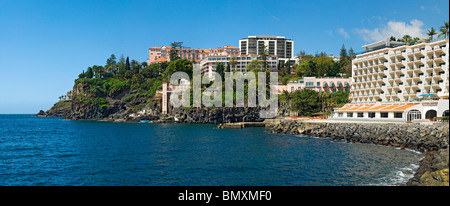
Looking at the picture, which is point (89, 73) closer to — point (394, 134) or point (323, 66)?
point (323, 66)

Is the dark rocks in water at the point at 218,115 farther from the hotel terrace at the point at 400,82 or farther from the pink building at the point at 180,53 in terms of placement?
the pink building at the point at 180,53

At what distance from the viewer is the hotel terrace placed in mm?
60000

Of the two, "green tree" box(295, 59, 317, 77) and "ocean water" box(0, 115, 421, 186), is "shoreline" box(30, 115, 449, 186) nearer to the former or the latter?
"ocean water" box(0, 115, 421, 186)

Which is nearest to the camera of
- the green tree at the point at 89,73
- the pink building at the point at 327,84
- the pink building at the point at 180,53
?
the pink building at the point at 327,84

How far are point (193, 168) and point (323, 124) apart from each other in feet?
140

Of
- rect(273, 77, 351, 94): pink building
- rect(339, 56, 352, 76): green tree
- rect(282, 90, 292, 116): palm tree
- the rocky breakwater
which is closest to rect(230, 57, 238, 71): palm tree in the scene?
rect(273, 77, 351, 94): pink building

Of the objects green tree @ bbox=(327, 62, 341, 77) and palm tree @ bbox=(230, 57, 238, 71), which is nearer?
green tree @ bbox=(327, 62, 341, 77)

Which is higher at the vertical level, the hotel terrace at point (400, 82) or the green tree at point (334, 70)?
the green tree at point (334, 70)

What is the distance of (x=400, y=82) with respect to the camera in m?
78.9

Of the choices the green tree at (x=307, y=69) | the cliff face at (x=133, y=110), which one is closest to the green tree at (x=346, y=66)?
the green tree at (x=307, y=69)

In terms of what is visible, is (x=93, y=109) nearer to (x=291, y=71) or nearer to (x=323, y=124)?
(x=291, y=71)

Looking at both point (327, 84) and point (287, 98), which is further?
point (327, 84)

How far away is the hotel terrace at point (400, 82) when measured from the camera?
60.0 metres

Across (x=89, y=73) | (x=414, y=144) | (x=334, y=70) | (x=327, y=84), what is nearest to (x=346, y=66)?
(x=334, y=70)
